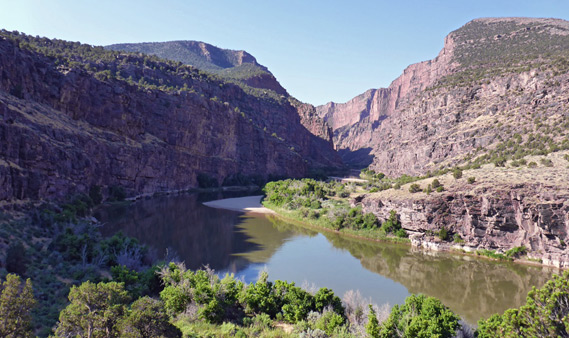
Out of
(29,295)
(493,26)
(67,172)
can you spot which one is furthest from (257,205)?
(493,26)

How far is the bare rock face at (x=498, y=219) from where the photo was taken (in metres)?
34.0

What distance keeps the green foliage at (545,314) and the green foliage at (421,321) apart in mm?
2673

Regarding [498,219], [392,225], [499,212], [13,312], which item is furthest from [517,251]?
[13,312]

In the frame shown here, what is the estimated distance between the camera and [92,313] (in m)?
11.9

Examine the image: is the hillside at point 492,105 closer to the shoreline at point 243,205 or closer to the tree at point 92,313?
the shoreline at point 243,205

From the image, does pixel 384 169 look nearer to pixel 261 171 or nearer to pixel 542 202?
pixel 261 171

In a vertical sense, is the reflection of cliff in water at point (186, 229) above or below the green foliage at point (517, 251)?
below

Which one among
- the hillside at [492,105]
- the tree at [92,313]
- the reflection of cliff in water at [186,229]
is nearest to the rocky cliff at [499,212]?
the hillside at [492,105]

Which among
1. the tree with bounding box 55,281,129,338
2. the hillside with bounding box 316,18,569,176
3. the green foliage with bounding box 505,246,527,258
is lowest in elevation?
the green foliage with bounding box 505,246,527,258

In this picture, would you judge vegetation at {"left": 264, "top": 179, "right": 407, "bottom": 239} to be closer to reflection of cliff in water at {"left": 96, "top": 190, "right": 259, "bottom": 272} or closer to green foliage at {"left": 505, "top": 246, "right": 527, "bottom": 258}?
reflection of cliff in water at {"left": 96, "top": 190, "right": 259, "bottom": 272}

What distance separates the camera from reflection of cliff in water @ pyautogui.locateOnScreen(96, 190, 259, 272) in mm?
36031

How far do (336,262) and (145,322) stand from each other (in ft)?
87.0

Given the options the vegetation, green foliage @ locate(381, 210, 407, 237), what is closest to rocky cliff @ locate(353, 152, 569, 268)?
green foliage @ locate(381, 210, 407, 237)

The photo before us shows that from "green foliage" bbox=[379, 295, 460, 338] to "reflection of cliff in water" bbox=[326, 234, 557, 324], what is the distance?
9083mm
